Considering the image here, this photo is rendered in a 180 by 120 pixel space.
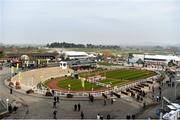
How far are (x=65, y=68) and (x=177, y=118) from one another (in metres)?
44.0

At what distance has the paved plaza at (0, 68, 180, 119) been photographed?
27281mm

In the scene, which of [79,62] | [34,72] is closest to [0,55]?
[79,62]

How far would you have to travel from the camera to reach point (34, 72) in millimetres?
57344

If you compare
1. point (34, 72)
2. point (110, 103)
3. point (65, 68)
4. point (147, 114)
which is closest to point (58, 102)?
point (110, 103)

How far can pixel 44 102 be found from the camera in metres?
32.4

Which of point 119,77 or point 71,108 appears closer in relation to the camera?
point 71,108

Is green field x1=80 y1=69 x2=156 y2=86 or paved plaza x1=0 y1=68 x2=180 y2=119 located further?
green field x1=80 y1=69 x2=156 y2=86

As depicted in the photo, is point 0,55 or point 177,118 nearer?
point 177,118

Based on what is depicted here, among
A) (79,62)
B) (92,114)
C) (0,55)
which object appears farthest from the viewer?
(0,55)

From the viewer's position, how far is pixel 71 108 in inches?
1181

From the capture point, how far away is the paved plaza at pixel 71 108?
2728cm

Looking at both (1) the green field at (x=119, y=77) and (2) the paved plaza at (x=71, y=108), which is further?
(1) the green field at (x=119, y=77)

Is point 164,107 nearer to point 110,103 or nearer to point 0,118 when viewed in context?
point 110,103

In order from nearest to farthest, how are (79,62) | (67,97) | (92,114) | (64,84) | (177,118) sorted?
(177,118) → (92,114) → (67,97) → (64,84) → (79,62)
